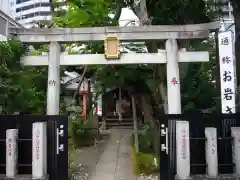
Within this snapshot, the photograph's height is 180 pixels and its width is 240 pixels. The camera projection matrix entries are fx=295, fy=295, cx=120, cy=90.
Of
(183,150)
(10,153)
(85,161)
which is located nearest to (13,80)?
(10,153)

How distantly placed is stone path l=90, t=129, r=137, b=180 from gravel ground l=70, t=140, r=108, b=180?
231 millimetres

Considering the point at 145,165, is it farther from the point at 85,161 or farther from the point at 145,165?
the point at 85,161

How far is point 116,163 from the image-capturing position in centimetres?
1122

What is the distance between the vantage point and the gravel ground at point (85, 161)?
980 cm

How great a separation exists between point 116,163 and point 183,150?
4.64m

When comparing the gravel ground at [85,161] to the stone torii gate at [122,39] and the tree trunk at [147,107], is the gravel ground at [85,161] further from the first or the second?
the tree trunk at [147,107]

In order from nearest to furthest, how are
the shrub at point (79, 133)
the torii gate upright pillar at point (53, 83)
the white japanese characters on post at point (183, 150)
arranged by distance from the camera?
the white japanese characters on post at point (183, 150) < the torii gate upright pillar at point (53, 83) < the shrub at point (79, 133)

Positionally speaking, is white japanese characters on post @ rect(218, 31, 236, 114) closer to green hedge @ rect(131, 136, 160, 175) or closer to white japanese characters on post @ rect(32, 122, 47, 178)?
green hedge @ rect(131, 136, 160, 175)

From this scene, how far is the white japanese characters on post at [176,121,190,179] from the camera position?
7.08m

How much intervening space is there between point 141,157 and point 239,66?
453 centimetres

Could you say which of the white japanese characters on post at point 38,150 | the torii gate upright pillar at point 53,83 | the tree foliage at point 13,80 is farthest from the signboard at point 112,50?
the white japanese characters on post at point 38,150

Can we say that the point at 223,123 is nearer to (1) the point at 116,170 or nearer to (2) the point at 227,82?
(2) the point at 227,82

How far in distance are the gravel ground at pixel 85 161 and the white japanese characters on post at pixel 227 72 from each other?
15.9 ft

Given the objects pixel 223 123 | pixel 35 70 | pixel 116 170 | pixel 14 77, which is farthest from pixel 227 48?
pixel 35 70
